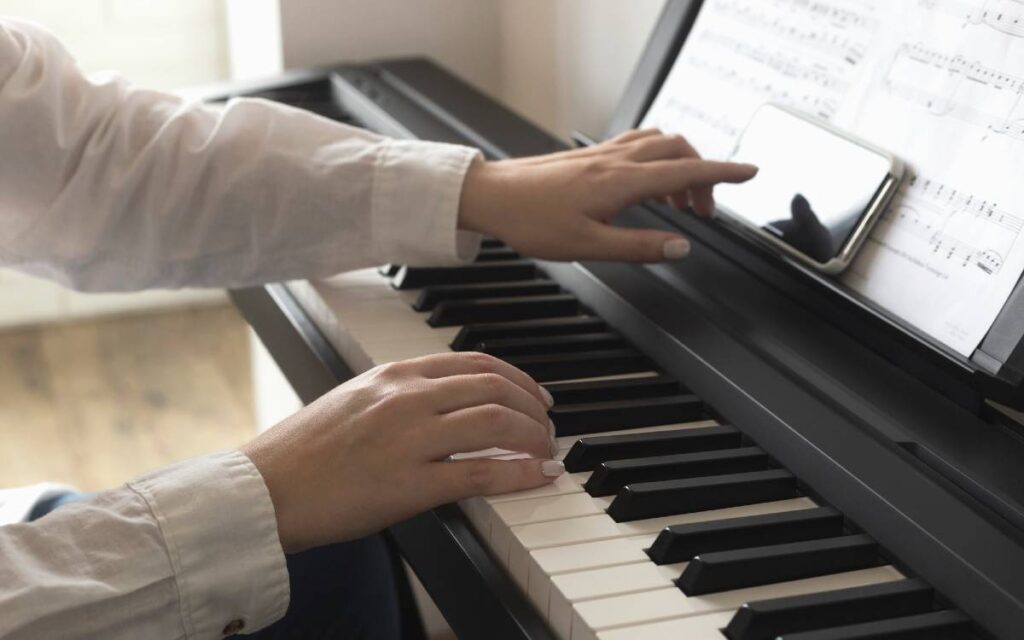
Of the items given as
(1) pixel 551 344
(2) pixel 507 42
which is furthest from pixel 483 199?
(2) pixel 507 42

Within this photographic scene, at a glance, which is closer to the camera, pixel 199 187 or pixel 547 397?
pixel 547 397

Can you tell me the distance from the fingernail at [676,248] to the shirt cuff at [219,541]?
1.47 ft

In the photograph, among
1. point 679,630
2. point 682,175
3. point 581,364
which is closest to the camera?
point 679,630

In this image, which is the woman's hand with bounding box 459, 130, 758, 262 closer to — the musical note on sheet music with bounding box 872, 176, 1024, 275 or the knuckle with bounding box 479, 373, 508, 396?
the musical note on sheet music with bounding box 872, 176, 1024, 275

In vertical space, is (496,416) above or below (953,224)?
below

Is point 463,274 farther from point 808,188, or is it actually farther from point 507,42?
point 507,42

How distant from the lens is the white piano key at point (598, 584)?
2.42 ft

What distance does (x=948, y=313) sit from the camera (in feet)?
3.07

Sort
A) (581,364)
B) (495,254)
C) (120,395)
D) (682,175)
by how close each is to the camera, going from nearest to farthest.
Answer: (581,364) → (682,175) → (495,254) → (120,395)

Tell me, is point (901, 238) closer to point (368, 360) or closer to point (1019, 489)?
point (1019, 489)

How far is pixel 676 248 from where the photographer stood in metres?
1.12

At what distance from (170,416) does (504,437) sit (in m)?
1.96

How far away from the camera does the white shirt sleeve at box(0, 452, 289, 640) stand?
2.53 ft

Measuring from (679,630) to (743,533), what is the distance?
0.35 feet
